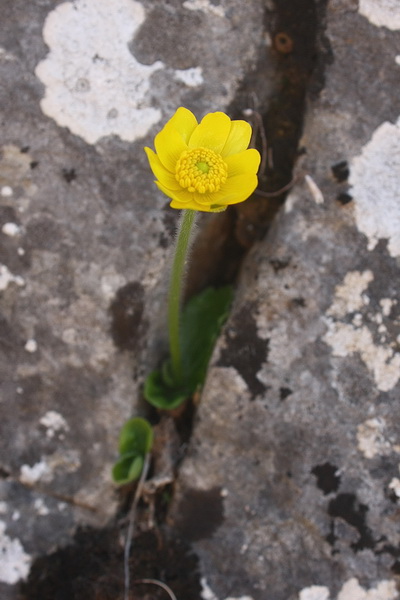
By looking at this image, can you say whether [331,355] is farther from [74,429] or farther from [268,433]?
[74,429]

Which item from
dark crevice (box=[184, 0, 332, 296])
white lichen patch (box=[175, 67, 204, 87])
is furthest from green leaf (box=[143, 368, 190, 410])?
white lichen patch (box=[175, 67, 204, 87])

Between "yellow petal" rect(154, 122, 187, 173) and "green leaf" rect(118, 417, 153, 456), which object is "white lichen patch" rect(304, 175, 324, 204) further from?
"green leaf" rect(118, 417, 153, 456)

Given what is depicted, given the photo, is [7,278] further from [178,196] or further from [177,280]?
[178,196]

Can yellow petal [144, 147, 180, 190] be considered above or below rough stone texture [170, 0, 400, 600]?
above

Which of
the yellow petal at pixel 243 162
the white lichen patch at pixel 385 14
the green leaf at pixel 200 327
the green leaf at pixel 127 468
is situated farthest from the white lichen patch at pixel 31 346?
the white lichen patch at pixel 385 14

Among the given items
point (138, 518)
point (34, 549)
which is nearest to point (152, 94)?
point (138, 518)

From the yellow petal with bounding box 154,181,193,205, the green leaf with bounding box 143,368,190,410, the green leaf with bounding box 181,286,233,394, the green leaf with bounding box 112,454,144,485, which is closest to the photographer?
the yellow petal with bounding box 154,181,193,205

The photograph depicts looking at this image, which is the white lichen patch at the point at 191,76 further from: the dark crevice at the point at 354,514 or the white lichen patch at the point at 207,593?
the white lichen patch at the point at 207,593

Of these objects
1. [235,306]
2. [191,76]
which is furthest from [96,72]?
[235,306]
